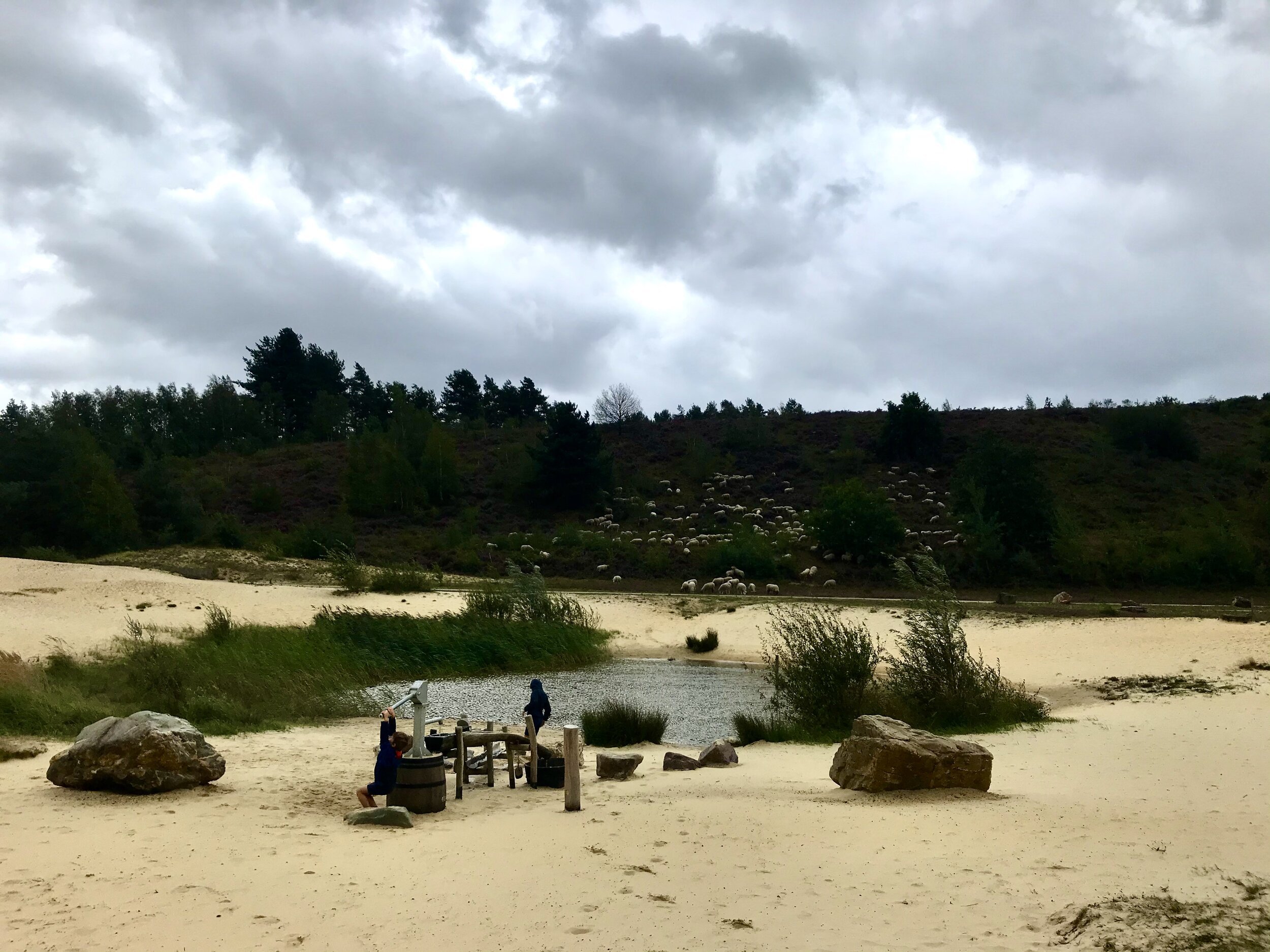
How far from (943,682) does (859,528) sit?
83.7 feet

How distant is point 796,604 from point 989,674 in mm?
14371

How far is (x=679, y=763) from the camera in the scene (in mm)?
12820

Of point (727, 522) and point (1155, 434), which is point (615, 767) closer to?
Answer: point (727, 522)

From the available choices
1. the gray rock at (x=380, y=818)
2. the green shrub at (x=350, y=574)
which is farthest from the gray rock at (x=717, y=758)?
the green shrub at (x=350, y=574)

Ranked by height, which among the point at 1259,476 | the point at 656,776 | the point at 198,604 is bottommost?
the point at 656,776

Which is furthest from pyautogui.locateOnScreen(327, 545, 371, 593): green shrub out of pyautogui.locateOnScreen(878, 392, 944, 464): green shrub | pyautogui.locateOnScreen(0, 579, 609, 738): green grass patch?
pyautogui.locateOnScreen(878, 392, 944, 464): green shrub

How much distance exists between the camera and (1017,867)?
791 centimetres

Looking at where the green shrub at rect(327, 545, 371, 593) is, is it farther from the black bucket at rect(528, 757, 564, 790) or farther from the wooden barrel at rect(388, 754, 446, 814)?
the wooden barrel at rect(388, 754, 446, 814)

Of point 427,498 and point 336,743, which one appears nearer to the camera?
point 336,743

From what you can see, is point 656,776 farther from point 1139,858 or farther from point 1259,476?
point 1259,476

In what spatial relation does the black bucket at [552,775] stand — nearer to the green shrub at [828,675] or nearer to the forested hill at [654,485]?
the green shrub at [828,675]

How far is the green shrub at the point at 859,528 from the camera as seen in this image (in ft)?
135

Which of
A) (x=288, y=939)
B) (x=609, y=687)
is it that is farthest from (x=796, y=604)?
(x=288, y=939)

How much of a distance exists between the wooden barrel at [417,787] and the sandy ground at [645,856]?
275 mm
